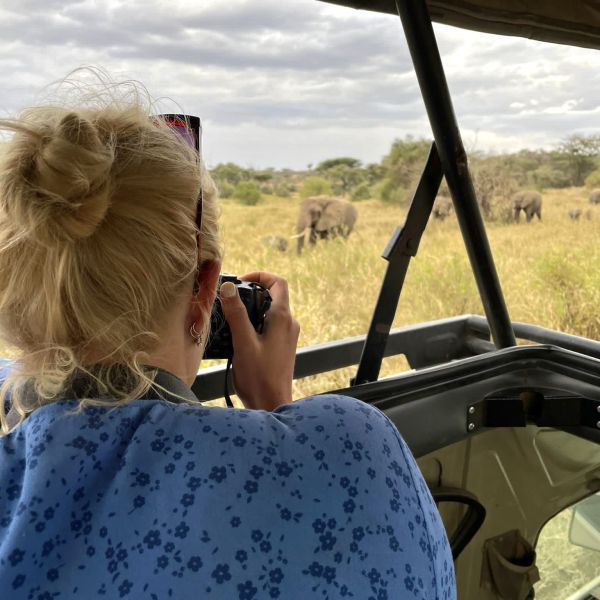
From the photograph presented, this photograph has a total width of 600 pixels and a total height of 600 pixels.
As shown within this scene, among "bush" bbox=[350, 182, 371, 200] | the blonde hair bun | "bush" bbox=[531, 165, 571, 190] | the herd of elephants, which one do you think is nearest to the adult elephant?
the herd of elephants

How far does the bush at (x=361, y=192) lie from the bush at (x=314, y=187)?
0.37 feet

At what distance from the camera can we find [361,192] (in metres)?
2.49

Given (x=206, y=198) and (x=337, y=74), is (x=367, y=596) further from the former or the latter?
(x=337, y=74)

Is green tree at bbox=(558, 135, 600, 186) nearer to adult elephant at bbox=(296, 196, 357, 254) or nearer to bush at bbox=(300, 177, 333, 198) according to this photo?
adult elephant at bbox=(296, 196, 357, 254)

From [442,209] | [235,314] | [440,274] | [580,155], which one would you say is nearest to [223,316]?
[235,314]

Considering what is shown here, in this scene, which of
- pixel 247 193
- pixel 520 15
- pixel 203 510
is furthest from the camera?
pixel 247 193

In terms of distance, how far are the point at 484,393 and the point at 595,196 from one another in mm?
1926

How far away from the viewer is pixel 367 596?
564 mm

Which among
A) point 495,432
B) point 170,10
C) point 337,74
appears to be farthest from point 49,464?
point 337,74

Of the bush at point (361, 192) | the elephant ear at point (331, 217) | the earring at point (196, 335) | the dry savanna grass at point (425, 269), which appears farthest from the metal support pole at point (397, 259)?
the elephant ear at point (331, 217)

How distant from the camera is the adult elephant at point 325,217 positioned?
2.49m

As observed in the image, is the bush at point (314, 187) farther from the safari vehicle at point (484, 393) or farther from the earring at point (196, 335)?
the earring at point (196, 335)

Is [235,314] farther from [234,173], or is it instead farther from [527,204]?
[527,204]

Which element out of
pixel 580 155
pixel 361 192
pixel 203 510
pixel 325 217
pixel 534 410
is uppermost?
pixel 580 155
